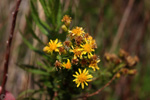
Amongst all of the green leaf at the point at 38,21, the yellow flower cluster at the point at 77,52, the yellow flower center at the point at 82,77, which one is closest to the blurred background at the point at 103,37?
the green leaf at the point at 38,21

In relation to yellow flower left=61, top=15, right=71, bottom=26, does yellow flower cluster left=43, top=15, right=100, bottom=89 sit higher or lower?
lower

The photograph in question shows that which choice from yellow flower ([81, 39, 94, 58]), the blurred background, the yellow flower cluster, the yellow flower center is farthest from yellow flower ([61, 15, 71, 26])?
the blurred background

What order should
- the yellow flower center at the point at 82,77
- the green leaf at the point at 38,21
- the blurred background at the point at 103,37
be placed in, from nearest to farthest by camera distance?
the yellow flower center at the point at 82,77, the green leaf at the point at 38,21, the blurred background at the point at 103,37

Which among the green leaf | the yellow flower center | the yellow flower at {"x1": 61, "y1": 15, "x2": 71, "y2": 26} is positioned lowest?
the yellow flower center

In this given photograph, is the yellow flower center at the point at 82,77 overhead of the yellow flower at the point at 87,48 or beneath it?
beneath

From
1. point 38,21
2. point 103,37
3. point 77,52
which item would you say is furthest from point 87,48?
point 103,37

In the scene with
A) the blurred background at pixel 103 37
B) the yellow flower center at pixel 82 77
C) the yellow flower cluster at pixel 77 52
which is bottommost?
the yellow flower center at pixel 82 77

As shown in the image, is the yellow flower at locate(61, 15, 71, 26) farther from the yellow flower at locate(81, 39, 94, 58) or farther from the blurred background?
the blurred background

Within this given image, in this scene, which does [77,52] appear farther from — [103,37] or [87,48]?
[103,37]

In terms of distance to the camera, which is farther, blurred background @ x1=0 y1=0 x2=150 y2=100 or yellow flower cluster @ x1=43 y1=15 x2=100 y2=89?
blurred background @ x1=0 y1=0 x2=150 y2=100

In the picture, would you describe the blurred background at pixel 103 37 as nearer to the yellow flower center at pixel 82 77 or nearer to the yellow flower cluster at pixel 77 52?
the yellow flower cluster at pixel 77 52

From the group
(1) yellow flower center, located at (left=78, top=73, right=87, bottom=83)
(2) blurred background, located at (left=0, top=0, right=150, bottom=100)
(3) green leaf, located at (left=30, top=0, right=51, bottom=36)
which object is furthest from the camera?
(2) blurred background, located at (left=0, top=0, right=150, bottom=100)

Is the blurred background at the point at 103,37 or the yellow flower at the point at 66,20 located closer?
the yellow flower at the point at 66,20
